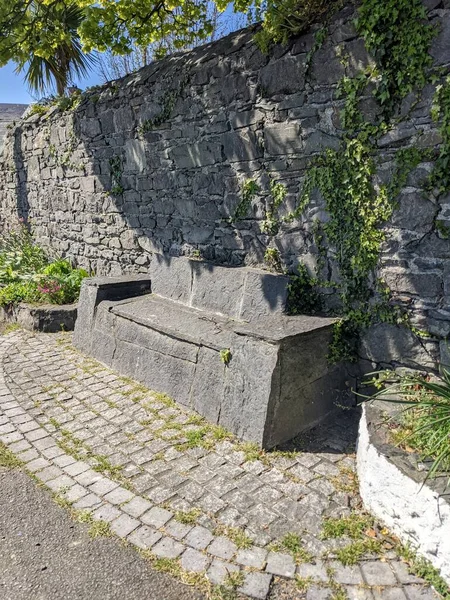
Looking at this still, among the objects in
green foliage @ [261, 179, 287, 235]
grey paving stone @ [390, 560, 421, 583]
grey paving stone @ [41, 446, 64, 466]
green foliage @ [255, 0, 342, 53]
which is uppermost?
green foliage @ [255, 0, 342, 53]

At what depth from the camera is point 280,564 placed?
2307mm

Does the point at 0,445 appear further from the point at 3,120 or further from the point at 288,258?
the point at 3,120

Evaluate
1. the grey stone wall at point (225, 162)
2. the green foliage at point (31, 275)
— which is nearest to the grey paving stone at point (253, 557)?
the grey stone wall at point (225, 162)

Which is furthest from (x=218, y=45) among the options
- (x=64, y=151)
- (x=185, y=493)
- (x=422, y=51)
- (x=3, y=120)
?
(x=3, y=120)

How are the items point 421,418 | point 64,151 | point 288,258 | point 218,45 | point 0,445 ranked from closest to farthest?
point 421,418 → point 0,445 → point 288,258 → point 218,45 → point 64,151

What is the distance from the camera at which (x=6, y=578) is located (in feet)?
7.47

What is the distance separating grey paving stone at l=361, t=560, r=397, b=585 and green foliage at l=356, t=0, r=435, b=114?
112 inches

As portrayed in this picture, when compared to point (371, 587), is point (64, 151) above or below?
above

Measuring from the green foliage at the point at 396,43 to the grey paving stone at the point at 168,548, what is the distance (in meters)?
3.08

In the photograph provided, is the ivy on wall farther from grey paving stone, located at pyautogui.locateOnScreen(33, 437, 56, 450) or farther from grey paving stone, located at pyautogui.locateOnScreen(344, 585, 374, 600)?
grey paving stone, located at pyautogui.locateOnScreen(33, 437, 56, 450)

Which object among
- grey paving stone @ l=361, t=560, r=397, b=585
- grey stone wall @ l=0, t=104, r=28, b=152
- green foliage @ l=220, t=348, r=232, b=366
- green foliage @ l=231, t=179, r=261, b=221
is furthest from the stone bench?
grey stone wall @ l=0, t=104, r=28, b=152

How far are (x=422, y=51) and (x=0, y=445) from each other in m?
3.99

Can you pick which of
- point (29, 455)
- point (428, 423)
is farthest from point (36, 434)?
point (428, 423)

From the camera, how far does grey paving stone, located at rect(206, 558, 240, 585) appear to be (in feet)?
7.30
